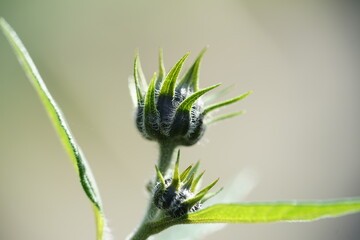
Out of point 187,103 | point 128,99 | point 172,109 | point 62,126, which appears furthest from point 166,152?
point 128,99

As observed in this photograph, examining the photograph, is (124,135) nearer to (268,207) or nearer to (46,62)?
(46,62)

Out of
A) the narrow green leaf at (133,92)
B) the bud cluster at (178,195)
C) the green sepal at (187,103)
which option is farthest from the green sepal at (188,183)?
the narrow green leaf at (133,92)

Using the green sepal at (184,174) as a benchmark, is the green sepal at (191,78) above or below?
above

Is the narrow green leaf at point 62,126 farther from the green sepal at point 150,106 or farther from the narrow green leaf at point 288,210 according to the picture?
the narrow green leaf at point 288,210

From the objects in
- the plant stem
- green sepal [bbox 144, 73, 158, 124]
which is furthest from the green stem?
green sepal [bbox 144, 73, 158, 124]

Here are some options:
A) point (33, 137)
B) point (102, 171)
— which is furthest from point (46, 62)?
point (102, 171)

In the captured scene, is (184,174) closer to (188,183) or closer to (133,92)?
(188,183)
